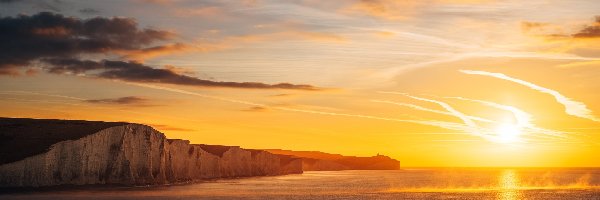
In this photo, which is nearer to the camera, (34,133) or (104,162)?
(34,133)

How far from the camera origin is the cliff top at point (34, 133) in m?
→ 101

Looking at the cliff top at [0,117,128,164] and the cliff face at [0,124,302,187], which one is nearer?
the cliff face at [0,124,302,187]

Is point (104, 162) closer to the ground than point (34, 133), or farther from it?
closer to the ground

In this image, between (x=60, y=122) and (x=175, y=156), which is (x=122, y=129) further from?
(x=175, y=156)

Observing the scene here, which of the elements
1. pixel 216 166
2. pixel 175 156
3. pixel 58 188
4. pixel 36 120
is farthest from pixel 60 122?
pixel 216 166

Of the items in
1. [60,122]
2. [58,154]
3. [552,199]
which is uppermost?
[60,122]

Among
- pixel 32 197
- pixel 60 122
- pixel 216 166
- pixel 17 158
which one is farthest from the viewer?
pixel 216 166

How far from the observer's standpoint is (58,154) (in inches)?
4038

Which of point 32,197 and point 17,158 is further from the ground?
point 17,158

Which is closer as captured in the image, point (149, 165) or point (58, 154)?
point (58, 154)

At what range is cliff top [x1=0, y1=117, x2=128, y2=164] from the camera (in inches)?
3964

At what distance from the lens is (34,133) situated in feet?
368

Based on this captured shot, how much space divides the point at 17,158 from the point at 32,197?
17296 millimetres

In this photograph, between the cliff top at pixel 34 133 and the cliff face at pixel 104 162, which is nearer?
the cliff face at pixel 104 162
